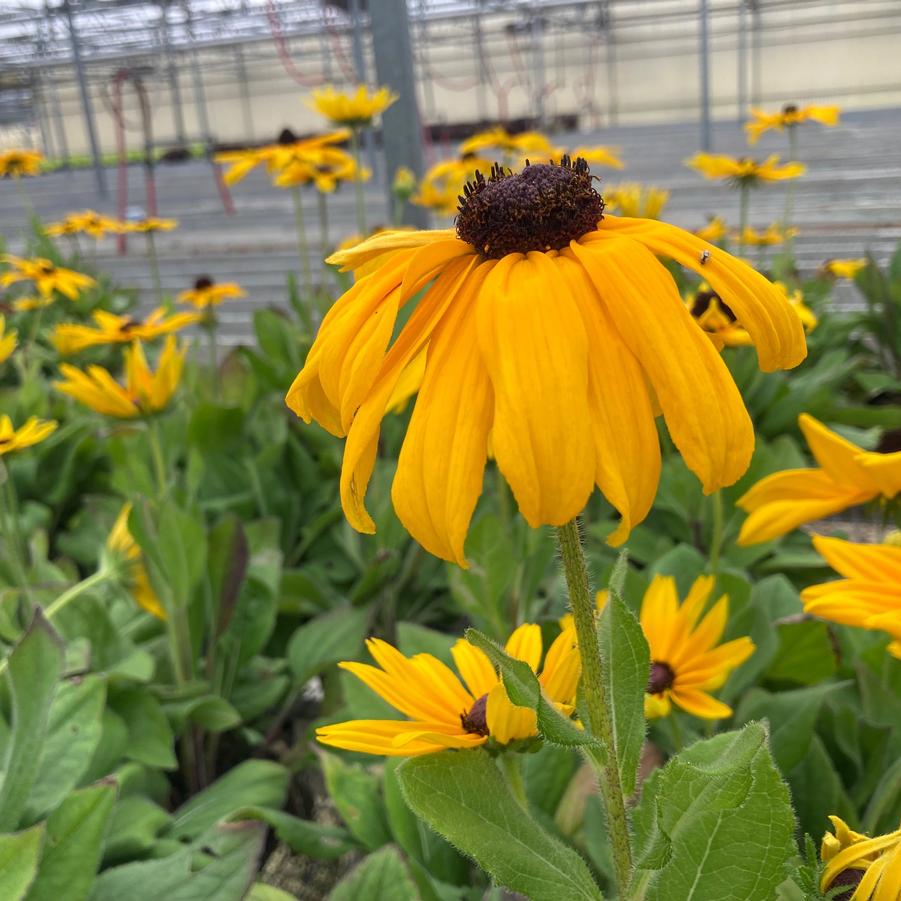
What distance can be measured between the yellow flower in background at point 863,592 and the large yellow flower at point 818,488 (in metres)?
0.08

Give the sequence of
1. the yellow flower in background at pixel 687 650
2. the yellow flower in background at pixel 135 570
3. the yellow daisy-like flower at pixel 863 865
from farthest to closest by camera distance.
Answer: the yellow flower in background at pixel 135 570, the yellow flower in background at pixel 687 650, the yellow daisy-like flower at pixel 863 865

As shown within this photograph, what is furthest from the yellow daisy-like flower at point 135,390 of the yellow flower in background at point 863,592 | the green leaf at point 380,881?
the yellow flower in background at point 863,592

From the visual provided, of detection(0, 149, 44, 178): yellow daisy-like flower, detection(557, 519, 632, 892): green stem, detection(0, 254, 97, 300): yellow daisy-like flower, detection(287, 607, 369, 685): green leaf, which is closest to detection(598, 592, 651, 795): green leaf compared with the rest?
detection(557, 519, 632, 892): green stem

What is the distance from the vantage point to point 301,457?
6.86 ft

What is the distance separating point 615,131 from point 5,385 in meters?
6.00

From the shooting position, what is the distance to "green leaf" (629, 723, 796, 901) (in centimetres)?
51

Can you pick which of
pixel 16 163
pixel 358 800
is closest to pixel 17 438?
pixel 358 800

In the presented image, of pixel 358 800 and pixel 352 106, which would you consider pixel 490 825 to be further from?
pixel 352 106

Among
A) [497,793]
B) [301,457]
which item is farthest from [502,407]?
[301,457]

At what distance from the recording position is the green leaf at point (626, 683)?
55 centimetres

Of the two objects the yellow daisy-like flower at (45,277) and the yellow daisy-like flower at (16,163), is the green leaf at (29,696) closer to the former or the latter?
the yellow daisy-like flower at (45,277)

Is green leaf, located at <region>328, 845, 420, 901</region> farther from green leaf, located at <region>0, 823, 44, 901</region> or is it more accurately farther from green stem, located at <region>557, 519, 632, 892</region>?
green stem, located at <region>557, 519, 632, 892</region>

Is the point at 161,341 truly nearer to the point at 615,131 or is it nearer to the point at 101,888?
the point at 101,888

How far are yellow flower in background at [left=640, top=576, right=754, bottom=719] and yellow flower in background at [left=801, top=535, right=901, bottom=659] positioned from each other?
0.23 metres
